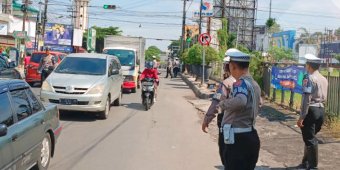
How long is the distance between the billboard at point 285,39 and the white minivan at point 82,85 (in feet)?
299

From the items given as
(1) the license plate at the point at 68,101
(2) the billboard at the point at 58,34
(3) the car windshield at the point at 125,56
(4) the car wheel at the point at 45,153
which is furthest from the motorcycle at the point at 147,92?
(2) the billboard at the point at 58,34

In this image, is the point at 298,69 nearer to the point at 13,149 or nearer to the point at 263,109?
the point at 263,109

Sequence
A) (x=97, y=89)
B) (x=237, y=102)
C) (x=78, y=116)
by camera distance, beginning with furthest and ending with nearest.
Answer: (x=78, y=116)
(x=97, y=89)
(x=237, y=102)

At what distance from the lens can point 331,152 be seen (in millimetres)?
7379

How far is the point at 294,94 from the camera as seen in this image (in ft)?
45.4

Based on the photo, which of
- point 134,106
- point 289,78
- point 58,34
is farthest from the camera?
point 58,34

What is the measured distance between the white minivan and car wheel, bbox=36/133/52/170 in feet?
13.5

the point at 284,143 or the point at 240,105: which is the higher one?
the point at 240,105

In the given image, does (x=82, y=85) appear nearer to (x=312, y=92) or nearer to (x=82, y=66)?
(x=82, y=66)

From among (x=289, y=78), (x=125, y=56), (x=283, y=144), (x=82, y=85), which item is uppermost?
(x=125, y=56)

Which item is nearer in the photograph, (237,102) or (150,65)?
(237,102)

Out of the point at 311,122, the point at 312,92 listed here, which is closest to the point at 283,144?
the point at 311,122

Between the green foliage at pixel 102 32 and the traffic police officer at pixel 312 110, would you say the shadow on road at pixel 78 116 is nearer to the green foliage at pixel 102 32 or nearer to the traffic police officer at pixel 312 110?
the traffic police officer at pixel 312 110

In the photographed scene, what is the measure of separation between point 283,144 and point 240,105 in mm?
4931
